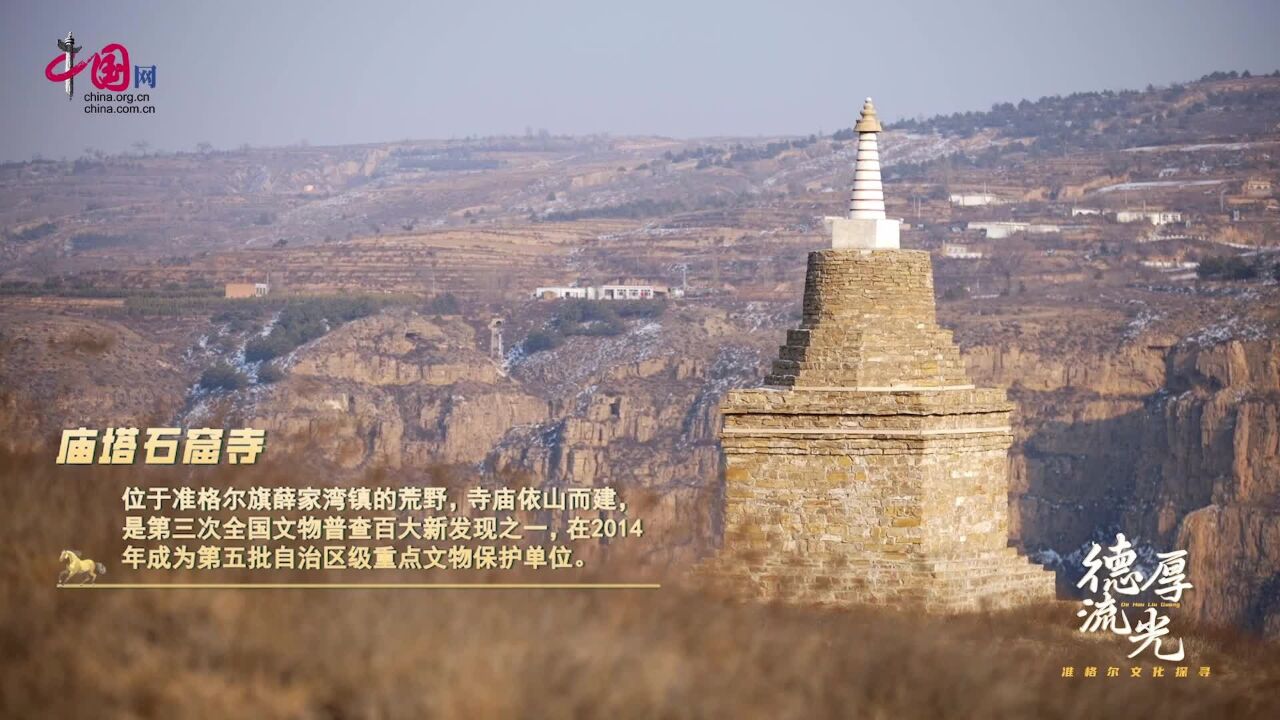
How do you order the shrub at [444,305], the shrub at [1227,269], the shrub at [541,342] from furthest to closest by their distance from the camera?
the shrub at [444,305] < the shrub at [541,342] < the shrub at [1227,269]

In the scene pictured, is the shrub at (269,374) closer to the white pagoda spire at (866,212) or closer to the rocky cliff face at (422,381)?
the rocky cliff face at (422,381)

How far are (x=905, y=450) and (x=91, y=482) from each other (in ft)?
30.7

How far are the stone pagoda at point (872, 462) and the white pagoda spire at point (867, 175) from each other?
81mm

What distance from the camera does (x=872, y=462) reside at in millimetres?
34594

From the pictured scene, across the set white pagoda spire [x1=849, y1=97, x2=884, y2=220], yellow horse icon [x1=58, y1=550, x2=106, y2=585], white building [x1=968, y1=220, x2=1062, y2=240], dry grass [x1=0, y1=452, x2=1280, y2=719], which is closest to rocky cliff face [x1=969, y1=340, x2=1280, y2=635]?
white building [x1=968, y1=220, x2=1062, y2=240]

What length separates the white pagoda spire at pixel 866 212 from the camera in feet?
118

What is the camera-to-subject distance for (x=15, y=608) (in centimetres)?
2633

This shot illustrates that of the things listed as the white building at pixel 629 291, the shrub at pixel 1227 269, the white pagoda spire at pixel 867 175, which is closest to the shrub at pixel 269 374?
the white building at pixel 629 291

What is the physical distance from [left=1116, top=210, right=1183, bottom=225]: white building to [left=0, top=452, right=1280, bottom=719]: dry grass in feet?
547

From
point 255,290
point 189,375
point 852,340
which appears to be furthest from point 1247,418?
point 852,340

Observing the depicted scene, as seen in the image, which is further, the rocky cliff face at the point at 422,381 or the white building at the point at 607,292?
the white building at the point at 607,292

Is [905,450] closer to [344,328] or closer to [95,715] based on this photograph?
[95,715]

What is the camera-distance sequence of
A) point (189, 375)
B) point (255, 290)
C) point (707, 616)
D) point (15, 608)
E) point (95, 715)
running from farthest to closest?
point (255, 290)
point (189, 375)
point (707, 616)
point (15, 608)
point (95, 715)

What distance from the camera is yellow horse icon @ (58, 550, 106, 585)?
88.1ft
